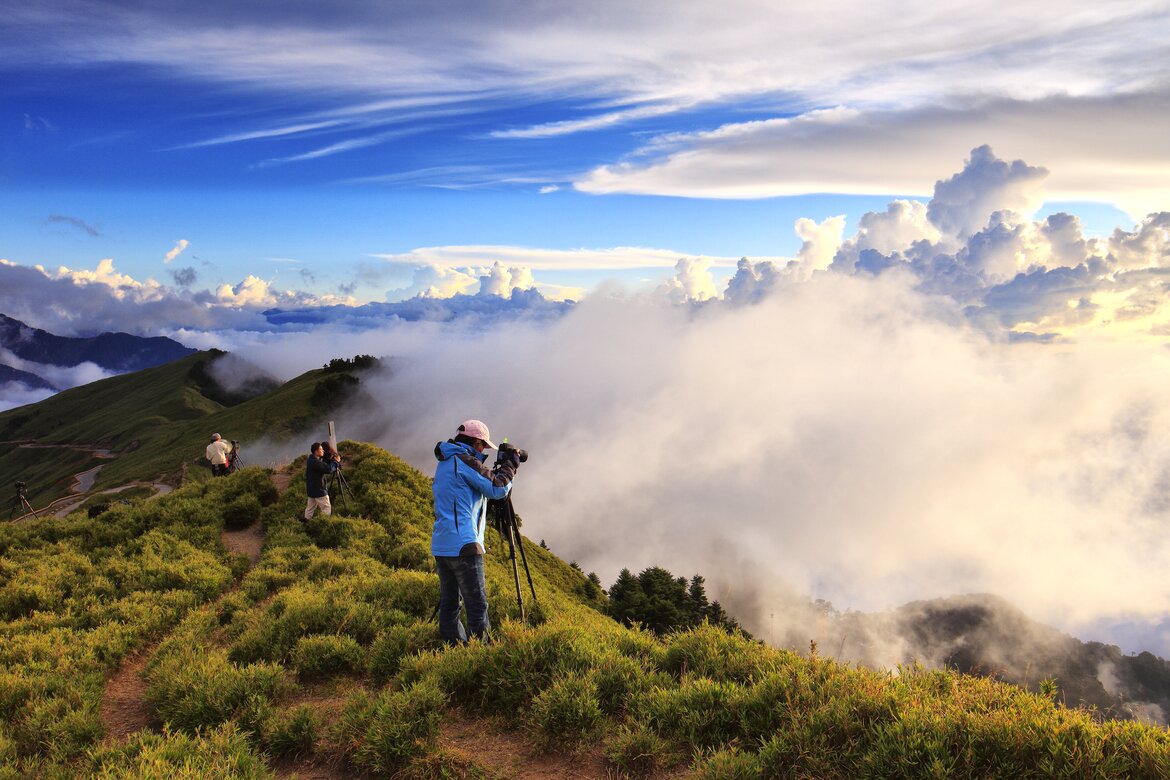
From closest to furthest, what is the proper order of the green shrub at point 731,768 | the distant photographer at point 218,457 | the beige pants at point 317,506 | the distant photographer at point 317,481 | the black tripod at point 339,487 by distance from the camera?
the green shrub at point 731,768, the distant photographer at point 317,481, the beige pants at point 317,506, the black tripod at point 339,487, the distant photographer at point 218,457

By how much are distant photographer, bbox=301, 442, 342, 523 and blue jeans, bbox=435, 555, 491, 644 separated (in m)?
10.9

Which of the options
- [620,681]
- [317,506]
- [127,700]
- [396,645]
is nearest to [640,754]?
[620,681]

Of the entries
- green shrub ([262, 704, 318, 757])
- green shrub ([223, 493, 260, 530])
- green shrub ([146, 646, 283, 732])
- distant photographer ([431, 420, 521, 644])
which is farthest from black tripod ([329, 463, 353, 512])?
green shrub ([262, 704, 318, 757])

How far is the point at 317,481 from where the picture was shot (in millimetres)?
18734

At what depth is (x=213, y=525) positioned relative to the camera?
728 inches

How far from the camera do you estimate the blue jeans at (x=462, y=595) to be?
8.60 meters

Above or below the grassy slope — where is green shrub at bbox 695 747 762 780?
above

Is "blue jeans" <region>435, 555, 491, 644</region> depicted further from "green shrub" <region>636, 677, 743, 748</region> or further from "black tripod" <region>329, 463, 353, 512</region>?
"black tripod" <region>329, 463, 353, 512</region>

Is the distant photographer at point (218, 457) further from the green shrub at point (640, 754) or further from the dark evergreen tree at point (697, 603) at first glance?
the dark evergreen tree at point (697, 603)

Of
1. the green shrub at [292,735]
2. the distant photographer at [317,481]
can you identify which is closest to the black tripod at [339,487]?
the distant photographer at [317,481]

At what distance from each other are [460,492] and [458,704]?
8.99 ft

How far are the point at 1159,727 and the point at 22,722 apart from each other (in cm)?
1263

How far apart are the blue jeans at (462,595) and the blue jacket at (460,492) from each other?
0.19m

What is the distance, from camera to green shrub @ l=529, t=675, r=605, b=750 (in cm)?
634
